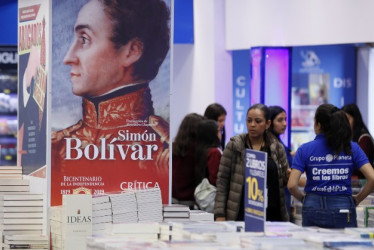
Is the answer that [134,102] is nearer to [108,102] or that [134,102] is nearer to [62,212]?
[108,102]

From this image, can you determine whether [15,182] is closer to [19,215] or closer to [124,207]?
[19,215]

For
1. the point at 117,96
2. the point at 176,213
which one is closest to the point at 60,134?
the point at 117,96

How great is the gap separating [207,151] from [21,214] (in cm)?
208

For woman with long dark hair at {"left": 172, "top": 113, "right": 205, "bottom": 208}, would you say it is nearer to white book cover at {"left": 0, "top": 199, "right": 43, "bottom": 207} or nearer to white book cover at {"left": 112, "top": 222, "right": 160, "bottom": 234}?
white book cover at {"left": 0, "top": 199, "right": 43, "bottom": 207}

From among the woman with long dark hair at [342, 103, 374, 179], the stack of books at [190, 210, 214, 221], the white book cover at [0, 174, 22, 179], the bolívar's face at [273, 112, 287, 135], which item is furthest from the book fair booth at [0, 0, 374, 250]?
the woman with long dark hair at [342, 103, 374, 179]

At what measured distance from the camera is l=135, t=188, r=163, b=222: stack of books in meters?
6.36

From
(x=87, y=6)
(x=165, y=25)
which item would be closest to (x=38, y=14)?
(x=87, y=6)

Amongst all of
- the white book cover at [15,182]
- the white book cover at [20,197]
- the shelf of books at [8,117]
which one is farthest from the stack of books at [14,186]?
the shelf of books at [8,117]

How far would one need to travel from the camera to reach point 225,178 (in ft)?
22.8

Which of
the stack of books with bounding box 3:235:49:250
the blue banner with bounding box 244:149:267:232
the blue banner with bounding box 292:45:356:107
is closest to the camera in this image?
the blue banner with bounding box 244:149:267:232

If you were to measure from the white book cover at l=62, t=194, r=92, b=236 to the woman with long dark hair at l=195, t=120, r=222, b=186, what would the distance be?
6.97 feet

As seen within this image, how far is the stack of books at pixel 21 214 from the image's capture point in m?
6.59

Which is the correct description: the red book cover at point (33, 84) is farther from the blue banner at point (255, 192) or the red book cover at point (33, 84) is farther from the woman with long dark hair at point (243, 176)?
the blue banner at point (255, 192)

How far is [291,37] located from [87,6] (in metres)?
6.01
